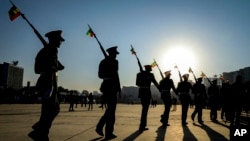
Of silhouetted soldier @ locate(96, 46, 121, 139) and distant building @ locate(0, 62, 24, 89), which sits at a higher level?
distant building @ locate(0, 62, 24, 89)

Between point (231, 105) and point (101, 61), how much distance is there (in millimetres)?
5398

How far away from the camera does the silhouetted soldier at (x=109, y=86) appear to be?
736cm

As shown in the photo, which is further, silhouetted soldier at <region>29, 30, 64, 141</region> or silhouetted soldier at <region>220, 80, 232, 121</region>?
silhouetted soldier at <region>220, 80, 232, 121</region>

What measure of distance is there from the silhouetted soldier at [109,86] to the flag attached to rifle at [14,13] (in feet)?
7.85

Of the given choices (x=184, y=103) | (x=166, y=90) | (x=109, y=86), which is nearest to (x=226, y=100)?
(x=184, y=103)

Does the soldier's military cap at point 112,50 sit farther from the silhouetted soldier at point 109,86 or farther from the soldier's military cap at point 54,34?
the soldier's military cap at point 54,34

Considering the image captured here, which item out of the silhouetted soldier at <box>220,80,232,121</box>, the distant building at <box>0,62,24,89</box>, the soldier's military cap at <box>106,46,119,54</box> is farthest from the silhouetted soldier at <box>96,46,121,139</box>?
the distant building at <box>0,62,24,89</box>

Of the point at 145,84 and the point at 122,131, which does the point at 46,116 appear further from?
the point at 145,84

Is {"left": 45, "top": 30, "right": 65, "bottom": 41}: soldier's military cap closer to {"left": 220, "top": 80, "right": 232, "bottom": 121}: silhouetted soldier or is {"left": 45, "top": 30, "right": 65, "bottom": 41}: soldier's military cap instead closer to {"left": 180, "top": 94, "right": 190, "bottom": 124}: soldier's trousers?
{"left": 220, "top": 80, "right": 232, "bottom": 121}: silhouetted soldier

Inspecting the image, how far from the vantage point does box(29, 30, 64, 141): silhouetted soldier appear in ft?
17.8

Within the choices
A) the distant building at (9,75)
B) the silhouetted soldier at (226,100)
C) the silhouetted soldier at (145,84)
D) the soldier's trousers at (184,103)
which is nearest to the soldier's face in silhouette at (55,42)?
the silhouetted soldier at (145,84)

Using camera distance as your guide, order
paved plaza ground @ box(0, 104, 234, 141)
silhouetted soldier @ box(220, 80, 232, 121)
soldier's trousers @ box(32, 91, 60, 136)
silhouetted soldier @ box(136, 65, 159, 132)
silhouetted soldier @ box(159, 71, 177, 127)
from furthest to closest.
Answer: silhouetted soldier @ box(159, 71, 177, 127) < silhouetted soldier @ box(220, 80, 232, 121) < silhouetted soldier @ box(136, 65, 159, 132) < paved plaza ground @ box(0, 104, 234, 141) < soldier's trousers @ box(32, 91, 60, 136)

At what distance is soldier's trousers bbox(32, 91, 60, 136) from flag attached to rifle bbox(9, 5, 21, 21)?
2.74 metres

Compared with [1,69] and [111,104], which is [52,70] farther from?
[1,69]
